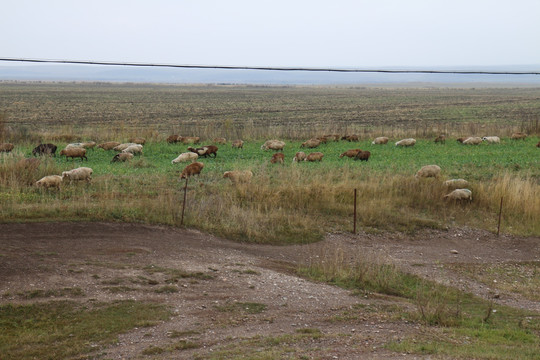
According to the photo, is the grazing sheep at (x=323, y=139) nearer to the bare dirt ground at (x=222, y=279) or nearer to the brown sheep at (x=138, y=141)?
the brown sheep at (x=138, y=141)

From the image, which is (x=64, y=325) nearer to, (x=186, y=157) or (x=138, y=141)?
(x=186, y=157)

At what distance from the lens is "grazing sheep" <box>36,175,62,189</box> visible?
16625 millimetres

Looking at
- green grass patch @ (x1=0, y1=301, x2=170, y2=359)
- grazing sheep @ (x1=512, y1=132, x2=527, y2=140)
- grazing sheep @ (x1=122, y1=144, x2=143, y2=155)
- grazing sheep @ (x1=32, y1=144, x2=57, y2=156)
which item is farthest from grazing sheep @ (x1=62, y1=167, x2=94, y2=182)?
grazing sheep @ (x1=512, y1=132, x2=527, y2=140)

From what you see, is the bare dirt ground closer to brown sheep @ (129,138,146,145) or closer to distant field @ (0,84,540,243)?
distant field @ (0,84,540,243)

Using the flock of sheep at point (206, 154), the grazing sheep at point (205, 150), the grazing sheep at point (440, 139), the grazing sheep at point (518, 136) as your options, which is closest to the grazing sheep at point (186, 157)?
the flock of sheep at point (206, 154)

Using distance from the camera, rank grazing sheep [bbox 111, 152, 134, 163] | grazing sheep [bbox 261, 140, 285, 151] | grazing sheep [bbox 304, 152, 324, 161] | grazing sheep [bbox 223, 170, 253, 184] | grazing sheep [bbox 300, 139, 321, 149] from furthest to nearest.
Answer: grazing sheep [bbox 300, 139, 321, 149] < grazing sheep [bbox 261, 140, 285, 151] < grazing sheep [bbox 304, 152, 324, 161] < grazing sheep [bbox 111, 152, 134, 163] < grazing sheep [bbox 223, 170, 253, 184]

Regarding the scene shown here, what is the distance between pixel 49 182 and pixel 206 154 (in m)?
9.71

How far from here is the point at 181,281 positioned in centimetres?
1001

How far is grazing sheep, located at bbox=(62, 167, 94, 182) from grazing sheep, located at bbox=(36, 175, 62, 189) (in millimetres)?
673

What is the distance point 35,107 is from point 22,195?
56.6m

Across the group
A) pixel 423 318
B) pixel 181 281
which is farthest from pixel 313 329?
pixel 181 281

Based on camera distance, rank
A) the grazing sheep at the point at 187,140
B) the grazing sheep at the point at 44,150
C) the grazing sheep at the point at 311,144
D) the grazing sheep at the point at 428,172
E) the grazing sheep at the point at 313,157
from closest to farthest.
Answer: the grazing sheep at the point at 428,172, the grazing sheep at the point at 313,157, the grazing sheep at the point at 44,150, the grazing sheep at the point at 311,144, the grazing sheep at the point at 187,140

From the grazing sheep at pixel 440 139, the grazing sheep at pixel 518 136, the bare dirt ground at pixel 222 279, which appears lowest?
the bare dirt ground at pixel 222 279

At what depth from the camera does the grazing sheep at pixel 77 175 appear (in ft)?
58.6
